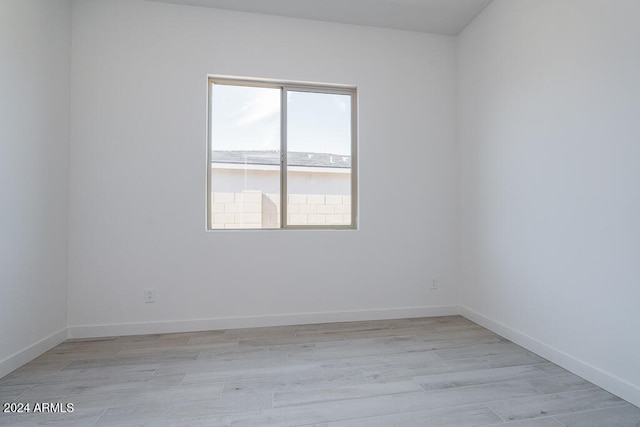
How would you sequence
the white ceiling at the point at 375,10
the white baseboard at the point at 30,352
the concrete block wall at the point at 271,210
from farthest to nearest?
the concrete block wall at the point at 271,210 → the white ceiling at the point at 375,10 → the white baseboard at the point at 30,352

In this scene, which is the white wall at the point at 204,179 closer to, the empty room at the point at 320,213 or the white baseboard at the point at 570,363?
the empty room at the point at 320,213

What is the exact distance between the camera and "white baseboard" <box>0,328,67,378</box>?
195 cm

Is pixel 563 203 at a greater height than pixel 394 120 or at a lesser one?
lesser

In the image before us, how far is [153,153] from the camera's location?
2684mm

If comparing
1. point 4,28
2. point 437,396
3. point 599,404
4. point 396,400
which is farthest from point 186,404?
point 4,28

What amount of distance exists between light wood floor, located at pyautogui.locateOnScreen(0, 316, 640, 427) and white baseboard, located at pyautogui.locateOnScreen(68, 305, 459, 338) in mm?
110

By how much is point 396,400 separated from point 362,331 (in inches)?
41.1

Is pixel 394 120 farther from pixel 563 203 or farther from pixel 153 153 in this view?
pixel 153 153

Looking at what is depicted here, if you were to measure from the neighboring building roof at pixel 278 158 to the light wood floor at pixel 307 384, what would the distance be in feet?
5.26

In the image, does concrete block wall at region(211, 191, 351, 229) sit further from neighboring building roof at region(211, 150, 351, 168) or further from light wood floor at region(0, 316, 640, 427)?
light wood floor at region(0, 316, 640, 427)

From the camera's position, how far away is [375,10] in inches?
111

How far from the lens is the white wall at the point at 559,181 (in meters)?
1.73

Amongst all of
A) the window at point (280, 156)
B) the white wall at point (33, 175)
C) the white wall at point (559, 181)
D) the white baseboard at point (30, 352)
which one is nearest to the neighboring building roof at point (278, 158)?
the window at point (280, 156)

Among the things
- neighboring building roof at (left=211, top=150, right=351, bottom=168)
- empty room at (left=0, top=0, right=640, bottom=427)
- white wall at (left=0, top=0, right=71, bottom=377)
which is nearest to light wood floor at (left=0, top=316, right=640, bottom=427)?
empty room at (left=0, top=0, right=640, bottom=427)
